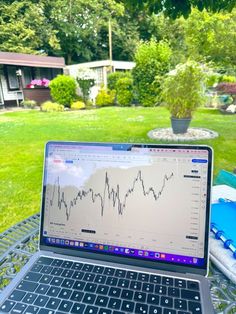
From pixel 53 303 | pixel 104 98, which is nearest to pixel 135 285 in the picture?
pixel 53 303

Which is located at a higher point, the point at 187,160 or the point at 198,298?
the point at 187,160

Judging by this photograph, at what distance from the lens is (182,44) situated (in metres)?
20.2

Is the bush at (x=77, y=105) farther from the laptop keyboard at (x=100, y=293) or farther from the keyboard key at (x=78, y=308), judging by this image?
the keyboard key at (x=78, y=308)

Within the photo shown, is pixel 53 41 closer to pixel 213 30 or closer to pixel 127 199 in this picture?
pixel 213 30

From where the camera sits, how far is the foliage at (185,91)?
512cm

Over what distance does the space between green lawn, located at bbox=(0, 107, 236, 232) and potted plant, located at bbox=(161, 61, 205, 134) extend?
28.5 inches

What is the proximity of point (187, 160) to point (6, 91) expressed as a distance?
14987 mm

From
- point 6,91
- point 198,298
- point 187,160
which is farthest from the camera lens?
point 6,91

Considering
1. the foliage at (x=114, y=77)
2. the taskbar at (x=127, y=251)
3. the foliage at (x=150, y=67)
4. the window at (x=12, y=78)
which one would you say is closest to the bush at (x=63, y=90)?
the foliage at (x=114, y=77)

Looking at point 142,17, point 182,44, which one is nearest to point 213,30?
point 182,44

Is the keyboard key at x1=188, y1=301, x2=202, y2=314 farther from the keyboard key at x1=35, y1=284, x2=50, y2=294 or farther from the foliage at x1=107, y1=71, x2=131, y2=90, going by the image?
the foliage at x1=107, y1=71, x2=131, y2=90

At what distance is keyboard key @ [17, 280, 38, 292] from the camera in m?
0.79

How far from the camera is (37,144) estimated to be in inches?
203

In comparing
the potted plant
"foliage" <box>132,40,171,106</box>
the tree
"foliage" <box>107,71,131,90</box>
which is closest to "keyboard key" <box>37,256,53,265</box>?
the tree
